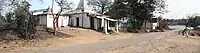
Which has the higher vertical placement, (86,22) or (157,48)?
(86,22)

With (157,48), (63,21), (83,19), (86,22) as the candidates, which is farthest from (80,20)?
(157,48)

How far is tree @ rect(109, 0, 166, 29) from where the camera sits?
69938 millimetres

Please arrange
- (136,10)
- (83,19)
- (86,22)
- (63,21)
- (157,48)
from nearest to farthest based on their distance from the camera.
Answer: (157,48), (86,22), (83,19), (63,21), (136,10)

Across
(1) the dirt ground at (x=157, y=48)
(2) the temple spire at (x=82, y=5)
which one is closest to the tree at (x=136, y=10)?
(2) the temple spire at (x=82, y=5)

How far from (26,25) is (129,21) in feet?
142

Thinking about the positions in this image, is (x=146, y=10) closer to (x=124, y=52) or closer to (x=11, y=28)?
(x=11, y=28)

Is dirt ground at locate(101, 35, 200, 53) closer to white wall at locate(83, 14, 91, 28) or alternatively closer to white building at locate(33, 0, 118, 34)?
white building at locate(33, 0, 118, 34)

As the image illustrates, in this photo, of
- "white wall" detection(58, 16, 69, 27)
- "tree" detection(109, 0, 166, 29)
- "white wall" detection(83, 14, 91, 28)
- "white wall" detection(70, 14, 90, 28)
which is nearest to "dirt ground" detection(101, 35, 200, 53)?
"white wall" detection(83, 14, 91, 28)

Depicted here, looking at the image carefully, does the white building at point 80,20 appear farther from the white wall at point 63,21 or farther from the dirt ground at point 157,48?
the dirt ground at point 157,48

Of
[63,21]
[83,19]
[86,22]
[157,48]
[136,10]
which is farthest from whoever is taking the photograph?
[136,10]

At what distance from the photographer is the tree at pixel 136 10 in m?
69.9

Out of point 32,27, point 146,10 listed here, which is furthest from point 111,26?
point 32,27

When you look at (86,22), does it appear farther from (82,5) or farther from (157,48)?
(157,48)

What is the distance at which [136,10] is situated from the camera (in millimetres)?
70062
